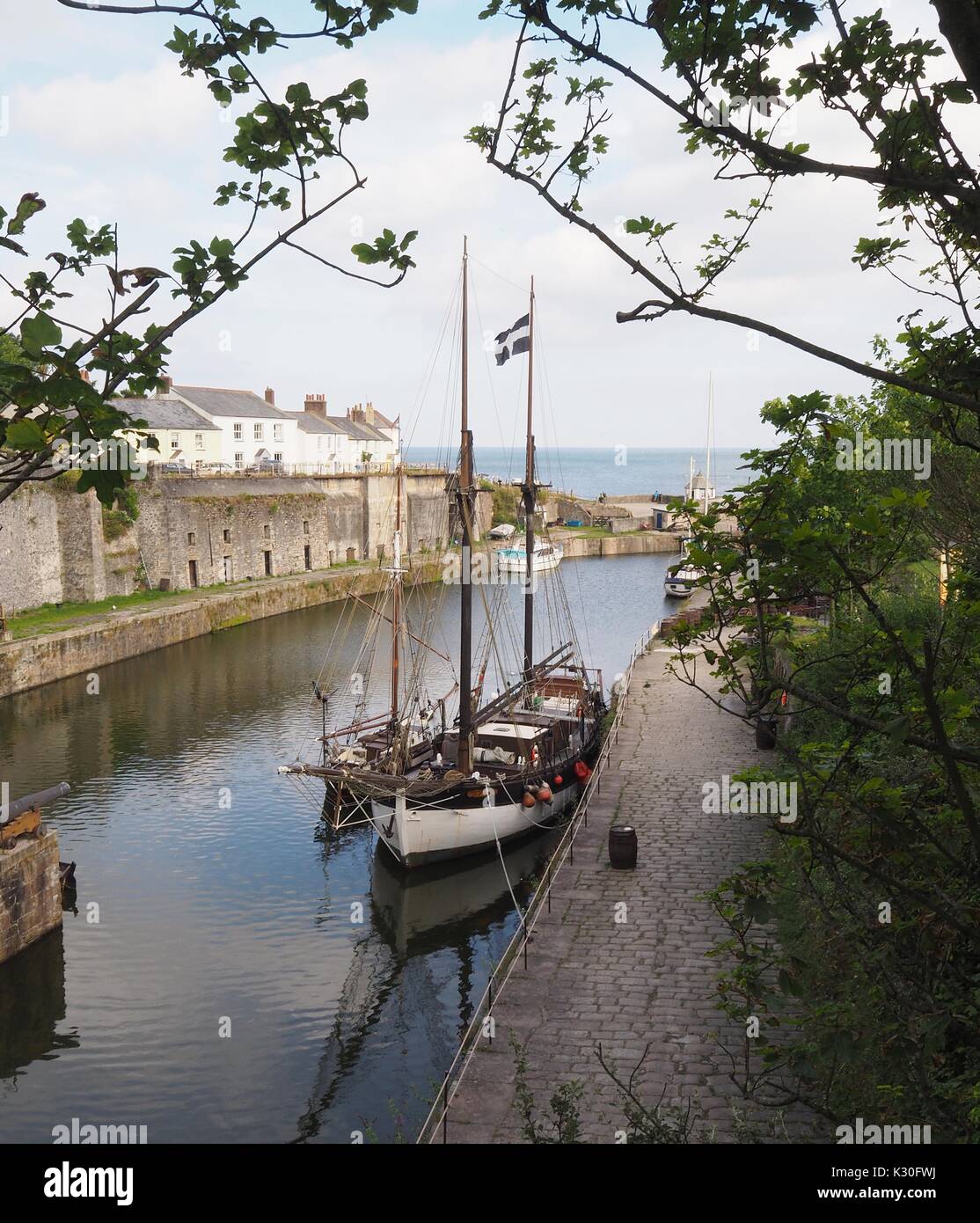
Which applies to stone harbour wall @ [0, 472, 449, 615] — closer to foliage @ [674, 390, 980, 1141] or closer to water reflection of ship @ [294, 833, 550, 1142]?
water reflection of ship @ [294, 833, 550, 1142]

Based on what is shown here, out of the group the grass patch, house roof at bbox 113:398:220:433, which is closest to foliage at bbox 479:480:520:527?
house roof at bbox 113:398:220:433

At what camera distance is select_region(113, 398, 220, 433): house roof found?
54812 mm

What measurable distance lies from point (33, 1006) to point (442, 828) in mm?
7858

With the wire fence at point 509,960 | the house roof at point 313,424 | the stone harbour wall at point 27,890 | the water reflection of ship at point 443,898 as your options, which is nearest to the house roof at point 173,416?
the house roof at point 313,424

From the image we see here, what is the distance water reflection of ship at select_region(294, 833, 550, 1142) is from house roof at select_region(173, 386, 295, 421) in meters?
43.3

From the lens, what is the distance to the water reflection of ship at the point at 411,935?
14236mm

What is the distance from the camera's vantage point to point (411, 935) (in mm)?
18359

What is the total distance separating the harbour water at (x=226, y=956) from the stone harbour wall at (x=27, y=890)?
338 mm

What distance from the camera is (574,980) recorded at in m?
13.1

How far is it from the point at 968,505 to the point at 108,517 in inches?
1448

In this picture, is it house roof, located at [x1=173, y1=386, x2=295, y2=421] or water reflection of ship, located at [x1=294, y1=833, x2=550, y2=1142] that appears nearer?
water reflection of ship, located at [x1=294, y1=833, x2=550, y2=1142]

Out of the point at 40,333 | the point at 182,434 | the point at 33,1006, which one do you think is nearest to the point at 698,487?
the point at 182,434

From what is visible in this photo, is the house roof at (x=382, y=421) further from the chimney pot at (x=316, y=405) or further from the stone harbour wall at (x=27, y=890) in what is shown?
the stone harbour wall at (x=27, y=890)
